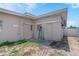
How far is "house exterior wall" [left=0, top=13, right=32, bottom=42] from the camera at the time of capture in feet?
8.07

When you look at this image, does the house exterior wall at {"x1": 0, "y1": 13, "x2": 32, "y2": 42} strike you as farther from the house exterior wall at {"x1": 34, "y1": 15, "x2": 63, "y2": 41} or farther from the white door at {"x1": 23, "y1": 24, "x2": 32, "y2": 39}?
the house exterior wall at {"x1": 34, "y1": 15, "x2": 63, "y2": 41}

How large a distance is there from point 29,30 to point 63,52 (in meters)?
0.74

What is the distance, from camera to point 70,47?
241 cm

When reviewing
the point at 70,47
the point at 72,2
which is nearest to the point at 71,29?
the point at 70,47

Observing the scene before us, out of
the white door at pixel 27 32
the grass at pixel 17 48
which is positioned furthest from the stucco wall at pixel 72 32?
the white door at pixel 27 32

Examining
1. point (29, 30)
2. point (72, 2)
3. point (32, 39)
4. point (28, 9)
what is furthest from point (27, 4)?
point (72, 2)

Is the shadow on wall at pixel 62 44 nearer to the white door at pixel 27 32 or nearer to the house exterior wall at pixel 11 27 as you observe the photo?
the white door at pixel 27 32

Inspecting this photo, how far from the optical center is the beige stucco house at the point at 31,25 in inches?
97.0

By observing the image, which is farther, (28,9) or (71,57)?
(28,9)

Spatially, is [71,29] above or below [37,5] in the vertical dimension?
below

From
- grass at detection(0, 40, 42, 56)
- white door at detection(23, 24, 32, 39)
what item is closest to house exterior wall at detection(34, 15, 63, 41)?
white door at detection(23, 24, 32, 39)

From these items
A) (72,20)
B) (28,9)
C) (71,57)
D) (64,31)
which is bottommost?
(71,57)

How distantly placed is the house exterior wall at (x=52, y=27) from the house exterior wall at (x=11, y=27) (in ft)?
0.87

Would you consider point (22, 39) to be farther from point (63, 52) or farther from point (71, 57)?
point (71, 57)
